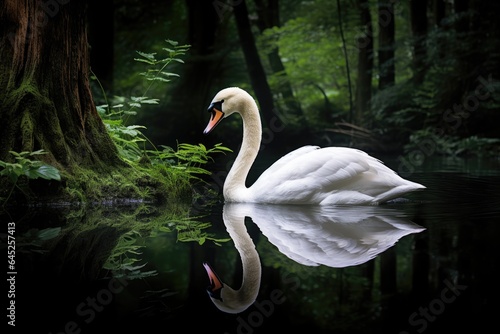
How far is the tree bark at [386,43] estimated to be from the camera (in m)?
16.5

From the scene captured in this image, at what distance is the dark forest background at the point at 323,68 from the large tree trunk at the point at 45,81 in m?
9.65

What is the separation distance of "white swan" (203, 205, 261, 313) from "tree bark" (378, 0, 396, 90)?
13340mm

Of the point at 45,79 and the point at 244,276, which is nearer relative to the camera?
the point at 244,276

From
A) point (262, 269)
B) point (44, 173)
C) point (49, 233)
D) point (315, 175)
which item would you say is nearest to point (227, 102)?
point (315, 175)

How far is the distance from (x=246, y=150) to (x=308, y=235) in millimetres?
2469

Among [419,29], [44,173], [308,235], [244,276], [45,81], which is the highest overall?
[419,29]

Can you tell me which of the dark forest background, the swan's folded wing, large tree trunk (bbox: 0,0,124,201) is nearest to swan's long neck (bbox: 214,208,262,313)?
the swan's folded wing

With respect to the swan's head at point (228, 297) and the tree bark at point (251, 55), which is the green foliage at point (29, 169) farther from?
the tree bark at point (251, 55)

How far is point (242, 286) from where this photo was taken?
9.11 ft

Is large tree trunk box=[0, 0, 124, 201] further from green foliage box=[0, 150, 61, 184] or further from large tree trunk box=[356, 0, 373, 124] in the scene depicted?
large tree trunk box=[356, 0, 373, 124]

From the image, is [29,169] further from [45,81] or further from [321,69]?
[321,69]

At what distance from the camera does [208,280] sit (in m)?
2.88

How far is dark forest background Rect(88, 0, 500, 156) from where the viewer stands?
49.2 ft

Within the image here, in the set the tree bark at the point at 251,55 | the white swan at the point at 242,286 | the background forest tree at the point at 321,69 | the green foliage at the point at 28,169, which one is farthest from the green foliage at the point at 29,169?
the tree bark at the point at 251,55
